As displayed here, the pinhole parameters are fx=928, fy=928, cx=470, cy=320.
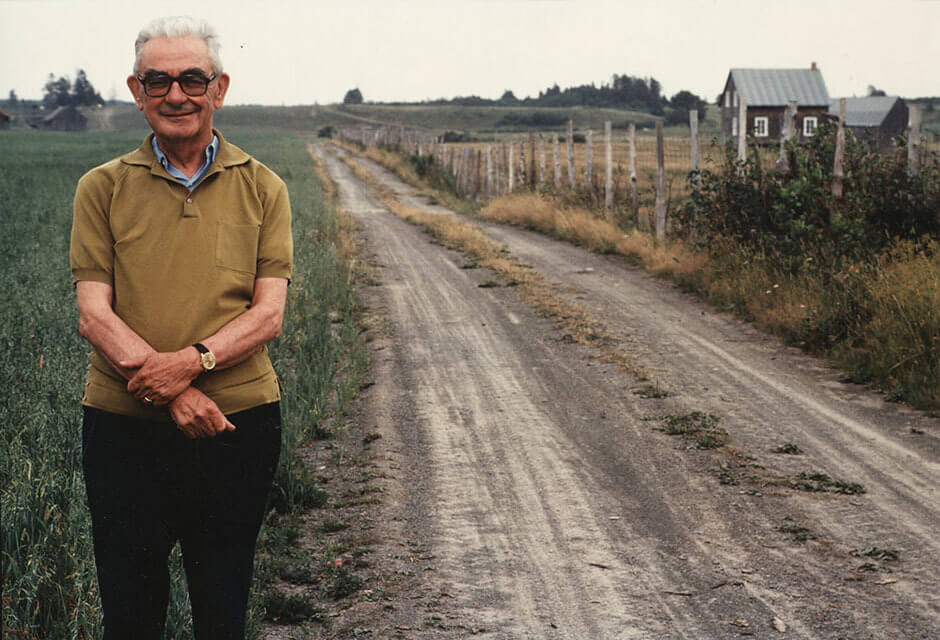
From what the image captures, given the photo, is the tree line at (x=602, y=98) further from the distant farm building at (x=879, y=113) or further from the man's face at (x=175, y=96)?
the man's face at (x=175, y=96)

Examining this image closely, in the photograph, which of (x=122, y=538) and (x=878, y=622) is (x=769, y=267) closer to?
(x=878, y=622)

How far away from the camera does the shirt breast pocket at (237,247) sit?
238cm

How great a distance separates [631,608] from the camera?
13.5ft

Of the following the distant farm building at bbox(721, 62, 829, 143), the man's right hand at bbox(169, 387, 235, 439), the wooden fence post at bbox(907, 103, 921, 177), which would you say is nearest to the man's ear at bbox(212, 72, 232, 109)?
the man's right hand at bbox(169, 387, 235, 439)

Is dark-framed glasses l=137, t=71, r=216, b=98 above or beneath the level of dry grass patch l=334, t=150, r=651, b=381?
above

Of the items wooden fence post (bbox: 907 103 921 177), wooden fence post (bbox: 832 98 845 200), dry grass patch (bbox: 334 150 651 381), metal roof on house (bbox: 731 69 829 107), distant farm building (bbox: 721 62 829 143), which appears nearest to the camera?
dry grass patch (bbox: 334 150 651 381)

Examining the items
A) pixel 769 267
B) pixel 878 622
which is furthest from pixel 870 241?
pixel 878 622

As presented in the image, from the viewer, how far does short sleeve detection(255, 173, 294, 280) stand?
2.50 metres

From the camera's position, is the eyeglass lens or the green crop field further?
the green crop field

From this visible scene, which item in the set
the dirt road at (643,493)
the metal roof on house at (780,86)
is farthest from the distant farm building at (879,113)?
the dirt road at (643,493)

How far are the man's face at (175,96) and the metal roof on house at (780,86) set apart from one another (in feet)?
190

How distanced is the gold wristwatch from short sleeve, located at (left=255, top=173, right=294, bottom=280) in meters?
0.29

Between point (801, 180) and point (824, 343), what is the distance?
3.39 meters

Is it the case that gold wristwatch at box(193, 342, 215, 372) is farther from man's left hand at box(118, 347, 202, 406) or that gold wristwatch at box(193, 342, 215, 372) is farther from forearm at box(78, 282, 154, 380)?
forearm at box(78, 282, 154, 380)
